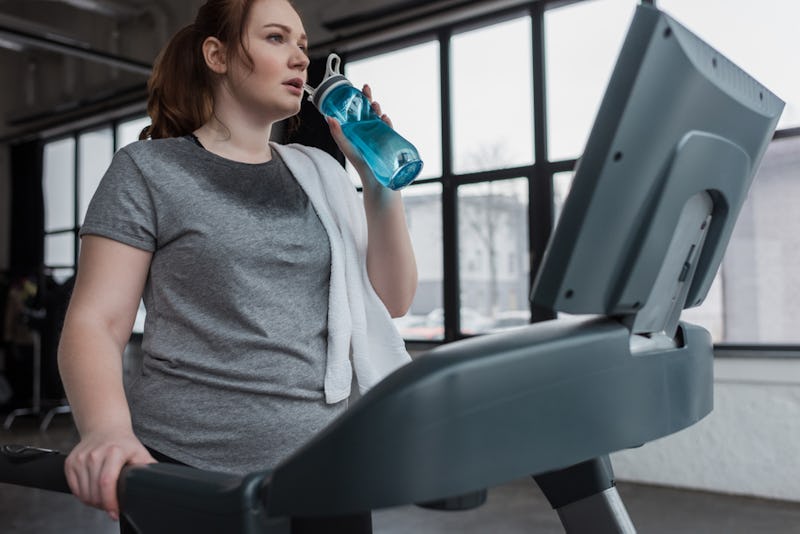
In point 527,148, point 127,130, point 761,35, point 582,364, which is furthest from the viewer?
point 127,130

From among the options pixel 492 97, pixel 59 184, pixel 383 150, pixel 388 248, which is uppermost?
pixel 492 97

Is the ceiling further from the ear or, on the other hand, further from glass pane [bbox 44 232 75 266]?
the ear

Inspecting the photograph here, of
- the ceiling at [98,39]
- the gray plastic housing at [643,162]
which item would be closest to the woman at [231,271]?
the gray plastic housing at [643,162]

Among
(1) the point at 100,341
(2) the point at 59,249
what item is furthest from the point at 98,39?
(1) the point at 100,341

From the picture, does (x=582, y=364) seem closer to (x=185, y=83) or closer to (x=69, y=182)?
(x=185, y=83)

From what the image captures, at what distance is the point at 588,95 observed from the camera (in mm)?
4223

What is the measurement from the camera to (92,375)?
722 mm

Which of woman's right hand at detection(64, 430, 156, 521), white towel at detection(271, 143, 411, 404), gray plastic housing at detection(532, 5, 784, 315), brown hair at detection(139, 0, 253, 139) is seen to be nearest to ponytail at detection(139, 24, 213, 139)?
brown hair at detection(139, 0, 253, 139)

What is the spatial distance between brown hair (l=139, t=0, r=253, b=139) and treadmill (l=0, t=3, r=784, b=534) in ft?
1.47

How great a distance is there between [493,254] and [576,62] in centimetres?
121

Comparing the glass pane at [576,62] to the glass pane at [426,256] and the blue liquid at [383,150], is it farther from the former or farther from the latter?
the blue liquid at [383,150]

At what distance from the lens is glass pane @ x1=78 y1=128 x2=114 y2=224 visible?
724 cm

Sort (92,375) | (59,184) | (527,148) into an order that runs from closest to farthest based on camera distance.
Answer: (92,375) → (527,148) → (59,184)

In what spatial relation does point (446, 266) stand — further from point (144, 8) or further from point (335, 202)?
point (335, 202)
